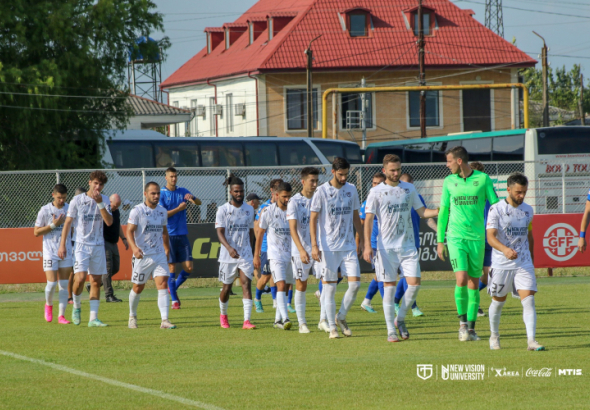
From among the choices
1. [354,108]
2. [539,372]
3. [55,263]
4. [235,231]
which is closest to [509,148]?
[235,231]

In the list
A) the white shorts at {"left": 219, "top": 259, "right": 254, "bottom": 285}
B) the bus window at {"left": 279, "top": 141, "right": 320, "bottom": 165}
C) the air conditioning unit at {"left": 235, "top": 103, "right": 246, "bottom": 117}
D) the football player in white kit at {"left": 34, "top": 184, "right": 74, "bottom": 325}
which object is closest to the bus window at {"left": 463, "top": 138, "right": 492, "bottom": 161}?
the bus window at {"left": 279, "top": 141, "right": 320, "bottom": 165}

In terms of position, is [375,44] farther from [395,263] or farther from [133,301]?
[395,263]

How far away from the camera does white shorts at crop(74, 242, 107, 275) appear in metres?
12.1

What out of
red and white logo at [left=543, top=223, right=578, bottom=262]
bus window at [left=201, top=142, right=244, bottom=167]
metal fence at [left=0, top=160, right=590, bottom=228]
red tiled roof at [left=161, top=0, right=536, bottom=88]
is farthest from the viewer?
red tiled roof at [left=161, top=0, right=536, bottom=88]

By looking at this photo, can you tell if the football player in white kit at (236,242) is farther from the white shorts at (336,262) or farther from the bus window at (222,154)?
the bus window at (222,154)

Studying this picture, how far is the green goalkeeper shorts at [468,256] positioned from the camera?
9539mm

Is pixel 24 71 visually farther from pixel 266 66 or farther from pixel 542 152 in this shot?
pixel 266 66

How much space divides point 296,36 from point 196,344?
135 feet

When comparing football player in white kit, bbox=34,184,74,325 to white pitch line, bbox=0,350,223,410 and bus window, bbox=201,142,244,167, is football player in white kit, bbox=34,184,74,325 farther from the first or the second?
bus window, bbox=201,142,244,167

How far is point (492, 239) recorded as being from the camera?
343 inches

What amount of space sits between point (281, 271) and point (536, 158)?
57.9 ft

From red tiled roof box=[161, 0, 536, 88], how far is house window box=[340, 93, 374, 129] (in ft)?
Answer: 6.24

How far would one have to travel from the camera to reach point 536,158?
88.3 ft

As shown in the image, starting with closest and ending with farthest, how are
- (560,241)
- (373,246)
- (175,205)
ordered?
1. (373,246)
2. (175,205)
3. (560,241)
